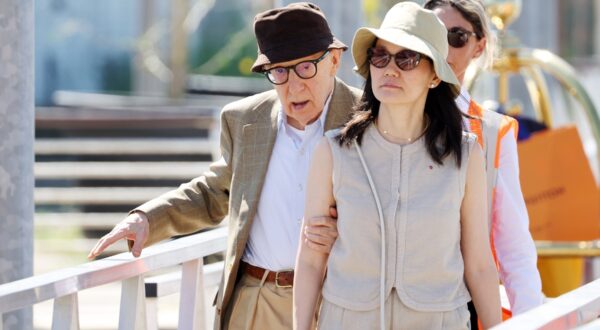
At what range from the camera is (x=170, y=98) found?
45.5 feet

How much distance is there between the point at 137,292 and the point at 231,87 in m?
12.0

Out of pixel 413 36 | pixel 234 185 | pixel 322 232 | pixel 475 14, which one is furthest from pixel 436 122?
pixel 475 14

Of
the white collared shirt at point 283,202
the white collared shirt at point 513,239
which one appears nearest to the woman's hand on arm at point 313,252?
the white collared shirt at point 283,202

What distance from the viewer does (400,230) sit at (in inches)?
108

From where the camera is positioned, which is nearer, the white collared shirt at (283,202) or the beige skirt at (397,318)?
the beige skirt at (397,318)

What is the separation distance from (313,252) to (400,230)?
222mm

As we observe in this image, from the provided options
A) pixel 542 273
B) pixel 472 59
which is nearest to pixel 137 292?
pixel 472 59

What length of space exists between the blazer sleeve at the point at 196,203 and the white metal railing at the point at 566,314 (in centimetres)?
104

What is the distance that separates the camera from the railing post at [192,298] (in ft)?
12.1

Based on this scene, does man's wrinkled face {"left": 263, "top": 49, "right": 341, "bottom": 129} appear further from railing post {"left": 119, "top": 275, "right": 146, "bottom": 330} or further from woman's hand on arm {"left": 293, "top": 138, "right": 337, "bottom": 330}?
railing post {"left": 119, "top": 275, "right": 146, "bottom": 330}

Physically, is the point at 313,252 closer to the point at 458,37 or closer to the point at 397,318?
the point at 397,318

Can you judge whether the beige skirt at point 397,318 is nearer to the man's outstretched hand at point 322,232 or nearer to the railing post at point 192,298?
the man's outstretched hand at point 322,232

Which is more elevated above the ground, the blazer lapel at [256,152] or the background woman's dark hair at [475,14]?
the background woman's dark hair at [475,14]

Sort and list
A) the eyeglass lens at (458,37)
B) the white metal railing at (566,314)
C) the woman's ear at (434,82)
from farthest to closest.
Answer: the eyeglass lens at (458,37) → the woman's ear at (434,82) → the white metal railing at (566,314)
